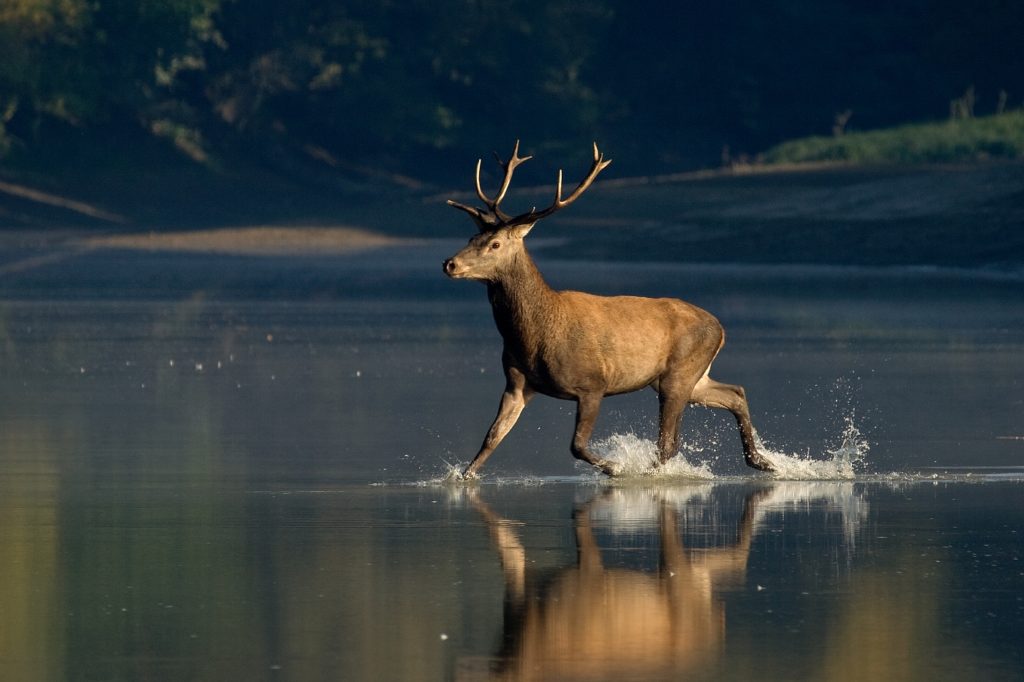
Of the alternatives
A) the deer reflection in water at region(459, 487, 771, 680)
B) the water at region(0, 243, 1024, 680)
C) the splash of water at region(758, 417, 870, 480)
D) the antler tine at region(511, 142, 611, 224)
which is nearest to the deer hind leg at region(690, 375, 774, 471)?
the splash of water at region(758, 417, 870, 480)

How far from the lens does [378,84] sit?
76812mm

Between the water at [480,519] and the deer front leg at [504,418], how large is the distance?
265mm

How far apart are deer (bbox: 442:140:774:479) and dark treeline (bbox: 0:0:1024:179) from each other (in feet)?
187

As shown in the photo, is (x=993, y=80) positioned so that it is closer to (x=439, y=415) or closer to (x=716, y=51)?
(x=716, y=51)

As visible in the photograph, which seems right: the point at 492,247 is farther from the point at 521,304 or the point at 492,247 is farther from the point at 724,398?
the point at 724,398

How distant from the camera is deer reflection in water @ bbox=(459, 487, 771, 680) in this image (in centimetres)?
853

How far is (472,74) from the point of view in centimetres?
8031

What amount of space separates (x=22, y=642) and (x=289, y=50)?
226ft

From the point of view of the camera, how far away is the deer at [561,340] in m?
13.9

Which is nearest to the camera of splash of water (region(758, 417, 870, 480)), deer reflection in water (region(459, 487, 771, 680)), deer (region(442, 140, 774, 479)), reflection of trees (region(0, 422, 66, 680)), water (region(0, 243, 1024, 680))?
deer reflection in water (region(459, 487, 771, 680))

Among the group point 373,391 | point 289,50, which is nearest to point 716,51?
point 289,50

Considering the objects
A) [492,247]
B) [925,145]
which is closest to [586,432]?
[492,247]

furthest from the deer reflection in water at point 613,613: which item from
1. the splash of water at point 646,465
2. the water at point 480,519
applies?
the splash of water at point 646,465

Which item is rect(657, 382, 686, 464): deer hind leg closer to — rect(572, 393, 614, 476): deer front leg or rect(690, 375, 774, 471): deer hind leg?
rect(690, 375, 774, 471): deer hind leg
